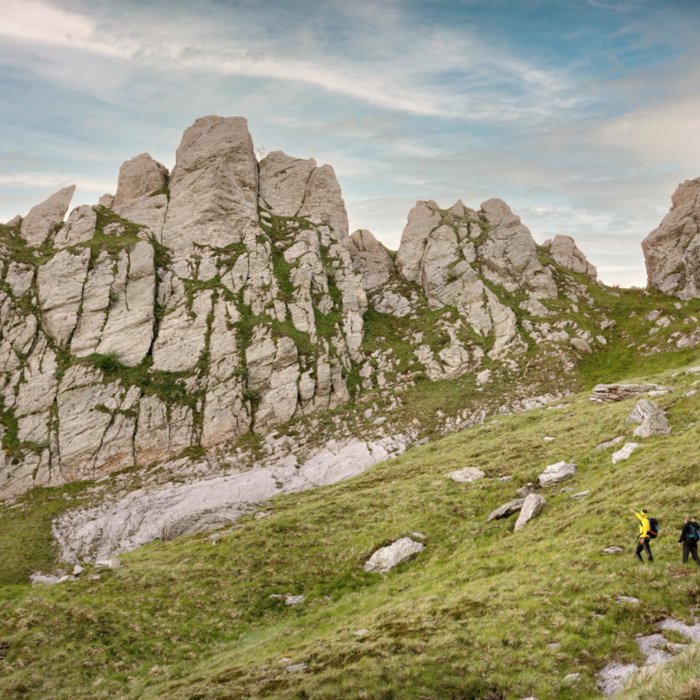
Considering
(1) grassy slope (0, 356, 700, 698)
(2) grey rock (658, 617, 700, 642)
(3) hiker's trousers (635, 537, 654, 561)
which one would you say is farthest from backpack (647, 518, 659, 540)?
(2) grey rock (658, 617, 700, 642)

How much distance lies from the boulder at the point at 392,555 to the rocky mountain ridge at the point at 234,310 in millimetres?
38911

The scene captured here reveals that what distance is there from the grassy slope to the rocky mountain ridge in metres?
35.0

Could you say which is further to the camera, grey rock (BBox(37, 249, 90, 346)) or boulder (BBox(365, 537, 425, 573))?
grey rock (BBox(37, 249, 90, 346))

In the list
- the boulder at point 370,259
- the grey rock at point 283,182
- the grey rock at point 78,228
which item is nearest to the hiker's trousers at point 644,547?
the boulder at point 370,259

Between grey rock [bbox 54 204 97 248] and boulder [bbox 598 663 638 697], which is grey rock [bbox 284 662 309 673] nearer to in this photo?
boulder [bbox 598 663 638 697]

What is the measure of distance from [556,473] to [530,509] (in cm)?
624

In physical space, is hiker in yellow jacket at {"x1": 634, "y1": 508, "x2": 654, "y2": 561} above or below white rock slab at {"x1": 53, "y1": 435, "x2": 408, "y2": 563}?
above

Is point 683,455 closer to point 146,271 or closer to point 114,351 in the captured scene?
point 114,351

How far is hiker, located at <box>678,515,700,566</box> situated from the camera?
20.3 meters

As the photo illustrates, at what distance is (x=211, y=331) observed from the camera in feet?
287

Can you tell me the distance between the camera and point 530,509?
31000 mm

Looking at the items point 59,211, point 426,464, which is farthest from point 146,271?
point 426,464

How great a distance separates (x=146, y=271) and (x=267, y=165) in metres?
49.0

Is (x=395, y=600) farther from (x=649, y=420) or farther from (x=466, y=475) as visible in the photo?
(x=649, y=420)
